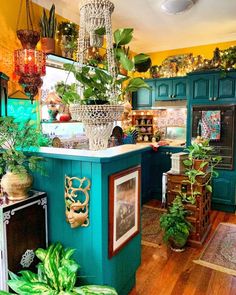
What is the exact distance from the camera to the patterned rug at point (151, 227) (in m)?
3.07

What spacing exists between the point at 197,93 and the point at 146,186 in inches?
73.5

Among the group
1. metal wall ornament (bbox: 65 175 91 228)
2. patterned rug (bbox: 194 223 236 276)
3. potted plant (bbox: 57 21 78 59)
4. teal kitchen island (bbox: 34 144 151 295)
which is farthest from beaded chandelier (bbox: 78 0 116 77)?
patterned rug (bbox: 194 223 236 276)

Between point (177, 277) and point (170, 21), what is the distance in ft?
11.1

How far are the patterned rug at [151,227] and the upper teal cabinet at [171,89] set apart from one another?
84.2 inches

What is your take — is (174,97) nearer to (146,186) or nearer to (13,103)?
(146,186)

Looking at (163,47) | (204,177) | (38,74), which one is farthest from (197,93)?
(38,74)

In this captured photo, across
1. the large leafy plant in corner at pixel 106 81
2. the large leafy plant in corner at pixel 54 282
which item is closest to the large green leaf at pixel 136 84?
the large leafy plant in corner at pixel 106 81

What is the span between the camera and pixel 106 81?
1.40 meters

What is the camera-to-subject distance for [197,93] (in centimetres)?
416

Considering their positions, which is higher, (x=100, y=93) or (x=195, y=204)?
(x=100, y=93)

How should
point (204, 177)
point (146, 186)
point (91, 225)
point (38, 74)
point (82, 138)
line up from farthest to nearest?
→ point (146, 186) < point (82, 138) < point (204, 177) < point (38, 74) < point (91, 225)

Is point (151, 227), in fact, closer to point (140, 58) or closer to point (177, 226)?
point (177, 226)

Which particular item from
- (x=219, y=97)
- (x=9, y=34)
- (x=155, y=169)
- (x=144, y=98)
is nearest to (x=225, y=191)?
(x=155, y=169)

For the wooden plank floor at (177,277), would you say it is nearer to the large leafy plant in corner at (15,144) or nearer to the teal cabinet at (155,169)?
the large leafy plant in corner at (15,144)
